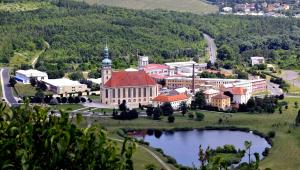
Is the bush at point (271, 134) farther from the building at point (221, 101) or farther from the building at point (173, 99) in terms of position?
the building at point (173, 99)

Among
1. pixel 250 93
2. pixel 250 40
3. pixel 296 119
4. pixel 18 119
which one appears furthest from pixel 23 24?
pixel 18 119

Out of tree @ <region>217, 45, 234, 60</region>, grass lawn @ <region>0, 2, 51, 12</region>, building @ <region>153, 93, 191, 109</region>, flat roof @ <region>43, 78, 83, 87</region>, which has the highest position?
grass lawn @ <region>0, 2, 51, 12</region>

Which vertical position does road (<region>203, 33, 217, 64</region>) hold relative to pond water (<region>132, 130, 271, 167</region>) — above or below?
above

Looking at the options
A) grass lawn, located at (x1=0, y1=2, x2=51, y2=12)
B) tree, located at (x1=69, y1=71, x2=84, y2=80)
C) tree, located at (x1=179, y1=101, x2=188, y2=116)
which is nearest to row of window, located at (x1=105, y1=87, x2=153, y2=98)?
tree, located at (x1=179, y1=101, x2=188, y2=116)

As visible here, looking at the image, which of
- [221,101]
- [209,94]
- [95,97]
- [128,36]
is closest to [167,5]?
[128,36]

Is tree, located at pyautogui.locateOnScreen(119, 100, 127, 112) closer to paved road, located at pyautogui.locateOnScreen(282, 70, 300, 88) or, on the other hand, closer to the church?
the church

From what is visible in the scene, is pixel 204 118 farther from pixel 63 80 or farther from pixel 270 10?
pixel 270 10
